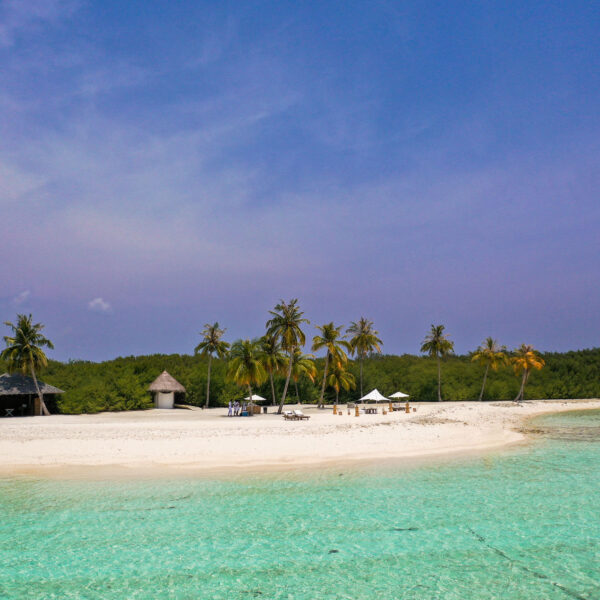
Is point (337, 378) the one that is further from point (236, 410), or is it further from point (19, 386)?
point (19, 386)

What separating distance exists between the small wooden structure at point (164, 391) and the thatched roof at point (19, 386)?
26.5ft

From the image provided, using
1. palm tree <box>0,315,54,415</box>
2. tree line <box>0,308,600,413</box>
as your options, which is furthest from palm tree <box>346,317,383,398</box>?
palm tree <box>0,315,54,415</box>

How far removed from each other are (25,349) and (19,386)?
10.4ft

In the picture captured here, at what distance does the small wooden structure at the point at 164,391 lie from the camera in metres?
45.5

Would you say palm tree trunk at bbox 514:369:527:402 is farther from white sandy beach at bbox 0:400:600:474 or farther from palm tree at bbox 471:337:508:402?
white sandy beach at bbox 0:400:600:474

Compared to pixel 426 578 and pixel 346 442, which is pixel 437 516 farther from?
pixel 346 442

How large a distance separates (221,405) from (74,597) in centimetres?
4355

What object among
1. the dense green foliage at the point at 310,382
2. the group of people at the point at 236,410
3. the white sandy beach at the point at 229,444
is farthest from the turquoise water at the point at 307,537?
the dense green foliage at the point at 310,382

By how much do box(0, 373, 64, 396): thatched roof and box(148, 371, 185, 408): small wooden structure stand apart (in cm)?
806

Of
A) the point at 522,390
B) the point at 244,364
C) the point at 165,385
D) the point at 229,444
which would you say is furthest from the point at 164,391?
the point at 522,390

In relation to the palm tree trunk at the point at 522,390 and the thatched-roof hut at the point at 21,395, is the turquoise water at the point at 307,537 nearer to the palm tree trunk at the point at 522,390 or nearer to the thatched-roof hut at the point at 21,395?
the thatched-roof hut at the point at 21,395

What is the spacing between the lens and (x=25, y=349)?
38.5 meters

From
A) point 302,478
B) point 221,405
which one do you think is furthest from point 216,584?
point 221,405

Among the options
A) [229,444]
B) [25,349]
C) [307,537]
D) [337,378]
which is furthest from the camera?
[337,378]
